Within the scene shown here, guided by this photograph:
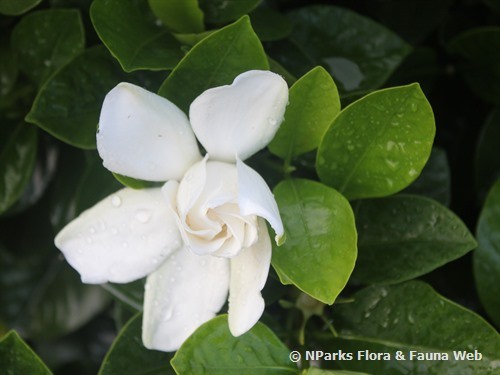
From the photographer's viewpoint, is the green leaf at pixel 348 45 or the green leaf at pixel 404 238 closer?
the green leaf at pixel 404 238

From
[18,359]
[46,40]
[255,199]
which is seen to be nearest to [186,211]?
[255,199]

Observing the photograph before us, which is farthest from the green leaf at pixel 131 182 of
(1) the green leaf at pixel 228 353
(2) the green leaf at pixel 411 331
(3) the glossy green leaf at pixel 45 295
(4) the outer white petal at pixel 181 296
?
(3) the glossy green leaf at pixel 45 295

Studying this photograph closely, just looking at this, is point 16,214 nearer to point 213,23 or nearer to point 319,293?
point 213,23

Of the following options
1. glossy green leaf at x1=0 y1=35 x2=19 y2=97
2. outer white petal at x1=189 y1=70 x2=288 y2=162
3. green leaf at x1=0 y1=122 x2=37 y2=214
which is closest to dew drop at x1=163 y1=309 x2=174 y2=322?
outer white petal at x1=189 y1=70 x2=288 y2=162

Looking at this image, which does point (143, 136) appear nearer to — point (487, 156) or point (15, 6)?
point (15, 6)

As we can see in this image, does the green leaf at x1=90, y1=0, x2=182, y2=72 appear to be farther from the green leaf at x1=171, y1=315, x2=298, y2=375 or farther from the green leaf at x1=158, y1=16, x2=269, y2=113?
the green leaf at x1=171, y1=315, x2=298, y2=375

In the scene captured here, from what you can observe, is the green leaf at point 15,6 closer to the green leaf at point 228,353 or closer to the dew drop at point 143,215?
the dew drop at point 143,215

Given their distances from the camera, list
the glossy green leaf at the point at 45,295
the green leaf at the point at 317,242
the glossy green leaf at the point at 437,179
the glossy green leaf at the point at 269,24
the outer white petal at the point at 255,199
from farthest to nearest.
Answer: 1. the glossy green leaf at the point at 45,295
2. the glossy green leaf at the point at 437,179
3. the glossy green leaf at the point at 269,24
4. the green leaf at the point at 317,242
5. the outer white petal at the point at 255,199
